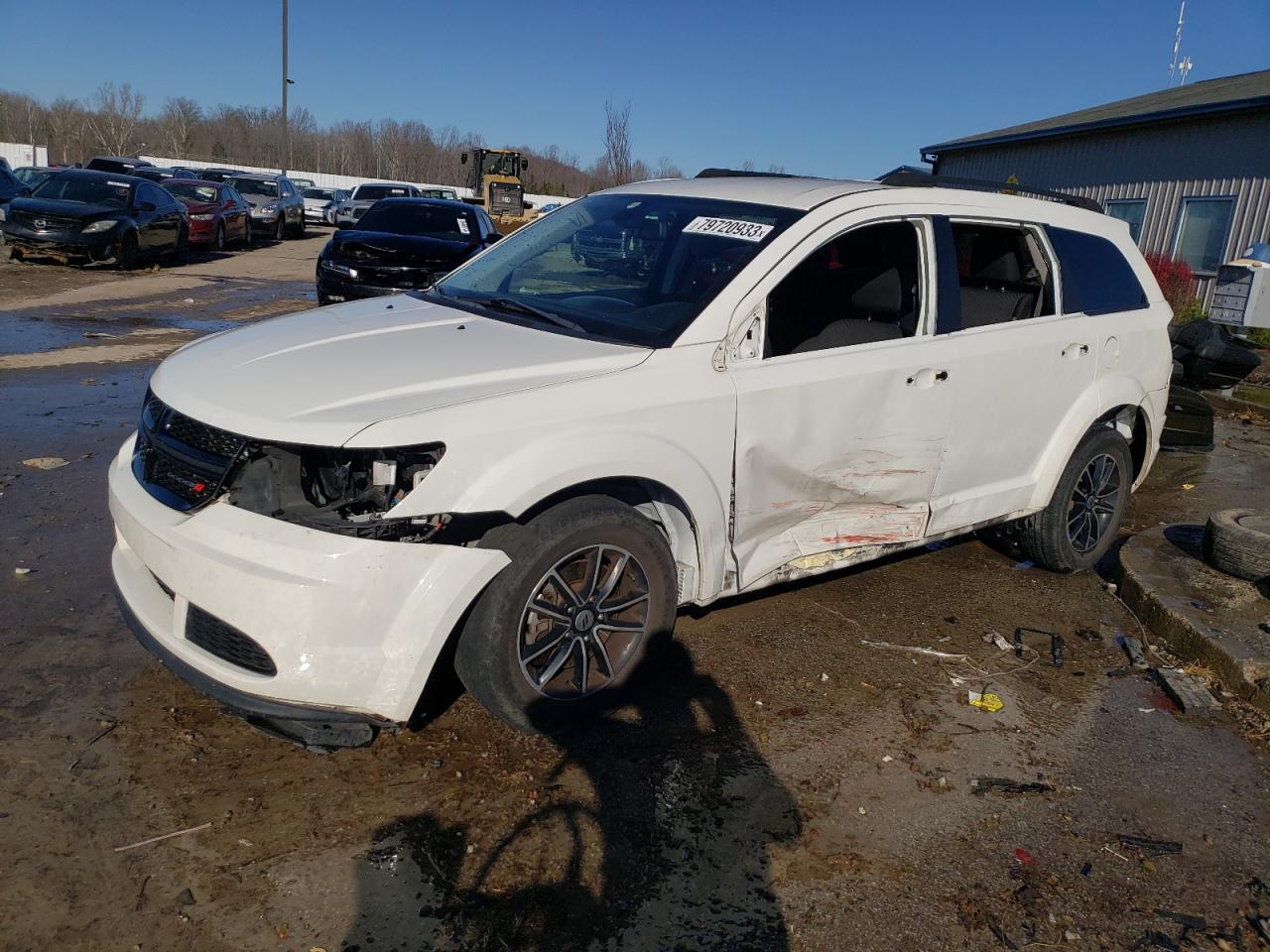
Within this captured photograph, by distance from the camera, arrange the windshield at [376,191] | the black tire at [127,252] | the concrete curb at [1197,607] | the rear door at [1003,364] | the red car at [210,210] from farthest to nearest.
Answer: the windshield at [376,191] → the red car at [210,210] → the black tire at [127,252] → the rear door at [1003,364] → the concrete curb at [1197,607]

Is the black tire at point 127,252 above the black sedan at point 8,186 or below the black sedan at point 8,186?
below

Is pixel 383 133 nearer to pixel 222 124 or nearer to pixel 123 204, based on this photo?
pixel 222 124

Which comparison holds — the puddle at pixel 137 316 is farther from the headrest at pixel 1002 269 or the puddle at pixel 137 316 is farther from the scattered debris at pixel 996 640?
the scattered debris at pixel 996 640

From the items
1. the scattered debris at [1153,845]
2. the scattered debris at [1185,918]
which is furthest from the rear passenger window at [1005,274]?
the scattered debris at [1185,918]

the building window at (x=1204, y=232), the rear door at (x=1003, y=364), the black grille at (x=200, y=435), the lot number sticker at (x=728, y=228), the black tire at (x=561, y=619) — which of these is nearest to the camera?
the black grille at (x=200, y=435)

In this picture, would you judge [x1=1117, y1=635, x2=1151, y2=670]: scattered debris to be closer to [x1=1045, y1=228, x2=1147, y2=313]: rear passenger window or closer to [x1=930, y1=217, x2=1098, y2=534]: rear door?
[x1=930, y1=217, x2=1098, y2=534]: rear door

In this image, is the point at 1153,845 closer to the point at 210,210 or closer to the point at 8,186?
the point at 210,210

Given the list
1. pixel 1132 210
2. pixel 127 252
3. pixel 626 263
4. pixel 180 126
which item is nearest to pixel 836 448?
pixel 626 263

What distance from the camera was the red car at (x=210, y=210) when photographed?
832 inches

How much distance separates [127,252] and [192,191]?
5.98 meters

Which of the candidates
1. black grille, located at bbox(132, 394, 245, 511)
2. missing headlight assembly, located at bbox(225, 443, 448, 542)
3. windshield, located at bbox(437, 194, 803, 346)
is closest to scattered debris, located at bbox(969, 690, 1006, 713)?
windshield, located at bbox(437, 194, 803, 346)

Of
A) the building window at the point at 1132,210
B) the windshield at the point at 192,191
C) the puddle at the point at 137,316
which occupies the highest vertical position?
the building window at the point at 1132,210

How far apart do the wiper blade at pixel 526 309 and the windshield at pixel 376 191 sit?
29160 millimetres

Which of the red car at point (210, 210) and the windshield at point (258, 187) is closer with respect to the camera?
the red car at point (210, 210)
